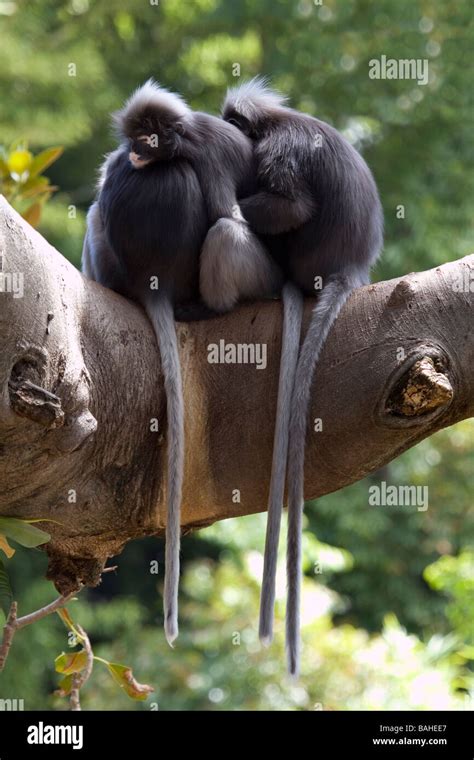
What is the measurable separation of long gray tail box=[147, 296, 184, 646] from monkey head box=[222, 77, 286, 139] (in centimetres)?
87

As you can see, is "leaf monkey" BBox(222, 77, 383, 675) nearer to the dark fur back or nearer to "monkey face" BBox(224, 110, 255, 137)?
"monkey face" BBox(224, 110, 255, 137)

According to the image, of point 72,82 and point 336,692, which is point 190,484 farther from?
point 72,82

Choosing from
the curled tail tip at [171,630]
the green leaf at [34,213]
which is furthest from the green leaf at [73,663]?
the green leaf at [34,213]

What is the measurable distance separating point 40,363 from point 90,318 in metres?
0.32

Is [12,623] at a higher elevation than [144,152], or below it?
below

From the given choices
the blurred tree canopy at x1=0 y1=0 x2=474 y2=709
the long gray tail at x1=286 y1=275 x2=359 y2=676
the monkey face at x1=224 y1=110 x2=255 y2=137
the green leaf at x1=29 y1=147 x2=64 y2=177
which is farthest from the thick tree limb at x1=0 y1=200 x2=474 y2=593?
the blurred tree canopy at x1=0 y1=0 x2=474 y2=709

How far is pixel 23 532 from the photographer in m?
2.28

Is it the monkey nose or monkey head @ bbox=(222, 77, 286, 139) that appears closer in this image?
the monkey nose

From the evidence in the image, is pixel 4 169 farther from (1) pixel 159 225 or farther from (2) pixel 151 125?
(1) pixel 159 225

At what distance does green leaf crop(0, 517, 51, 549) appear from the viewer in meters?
2.27

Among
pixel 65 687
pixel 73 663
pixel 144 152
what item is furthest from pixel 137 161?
pixel 65 687

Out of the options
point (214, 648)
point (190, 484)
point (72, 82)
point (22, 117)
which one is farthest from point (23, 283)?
point (72, 82)

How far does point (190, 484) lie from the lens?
2525mm

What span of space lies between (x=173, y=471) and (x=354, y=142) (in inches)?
319
